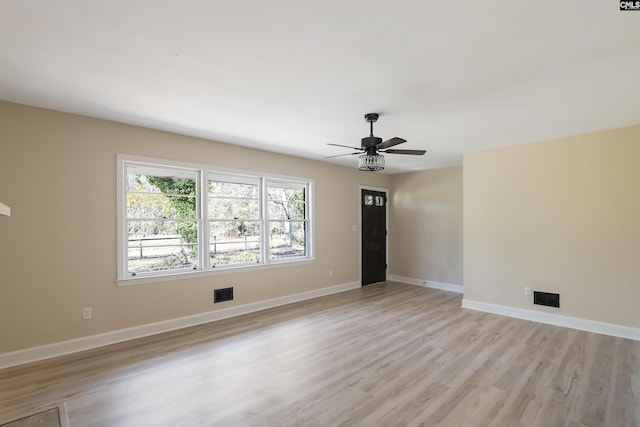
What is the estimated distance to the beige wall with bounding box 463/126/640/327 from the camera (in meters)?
3.81

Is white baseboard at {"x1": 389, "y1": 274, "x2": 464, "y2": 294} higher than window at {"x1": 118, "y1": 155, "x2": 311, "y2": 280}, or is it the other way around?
window at {"x1": 118, "y1": 155, "x2": 311, "y2": 280}

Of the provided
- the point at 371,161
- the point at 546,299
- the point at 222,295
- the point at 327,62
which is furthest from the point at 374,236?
the point at 327,62

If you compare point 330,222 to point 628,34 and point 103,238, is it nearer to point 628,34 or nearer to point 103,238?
point 103,238

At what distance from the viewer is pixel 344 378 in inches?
110

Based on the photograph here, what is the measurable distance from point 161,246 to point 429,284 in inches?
212

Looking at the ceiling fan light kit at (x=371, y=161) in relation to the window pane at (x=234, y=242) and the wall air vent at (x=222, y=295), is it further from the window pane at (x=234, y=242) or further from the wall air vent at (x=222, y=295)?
the wall air vent at (x=222, y=295)

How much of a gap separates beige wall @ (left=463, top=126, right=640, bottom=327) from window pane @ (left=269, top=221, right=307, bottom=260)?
2.86 m

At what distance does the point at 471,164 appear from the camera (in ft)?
16.7

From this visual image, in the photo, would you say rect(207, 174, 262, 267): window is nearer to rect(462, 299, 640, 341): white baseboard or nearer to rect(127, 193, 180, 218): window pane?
rect(127, 193, 180, 218): window pane

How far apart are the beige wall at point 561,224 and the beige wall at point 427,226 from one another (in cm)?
129

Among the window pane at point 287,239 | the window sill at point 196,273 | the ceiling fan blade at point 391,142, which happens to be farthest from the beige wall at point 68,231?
the ceiling fan blade at point 391,142

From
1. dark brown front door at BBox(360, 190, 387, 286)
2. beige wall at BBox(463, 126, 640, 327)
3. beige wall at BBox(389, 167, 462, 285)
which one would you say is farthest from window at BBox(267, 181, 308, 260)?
beige wall at BBox(463, 126, 640, 327)

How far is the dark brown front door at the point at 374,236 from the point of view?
22.7 ft

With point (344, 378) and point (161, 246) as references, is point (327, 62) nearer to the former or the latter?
point (344, 378)
